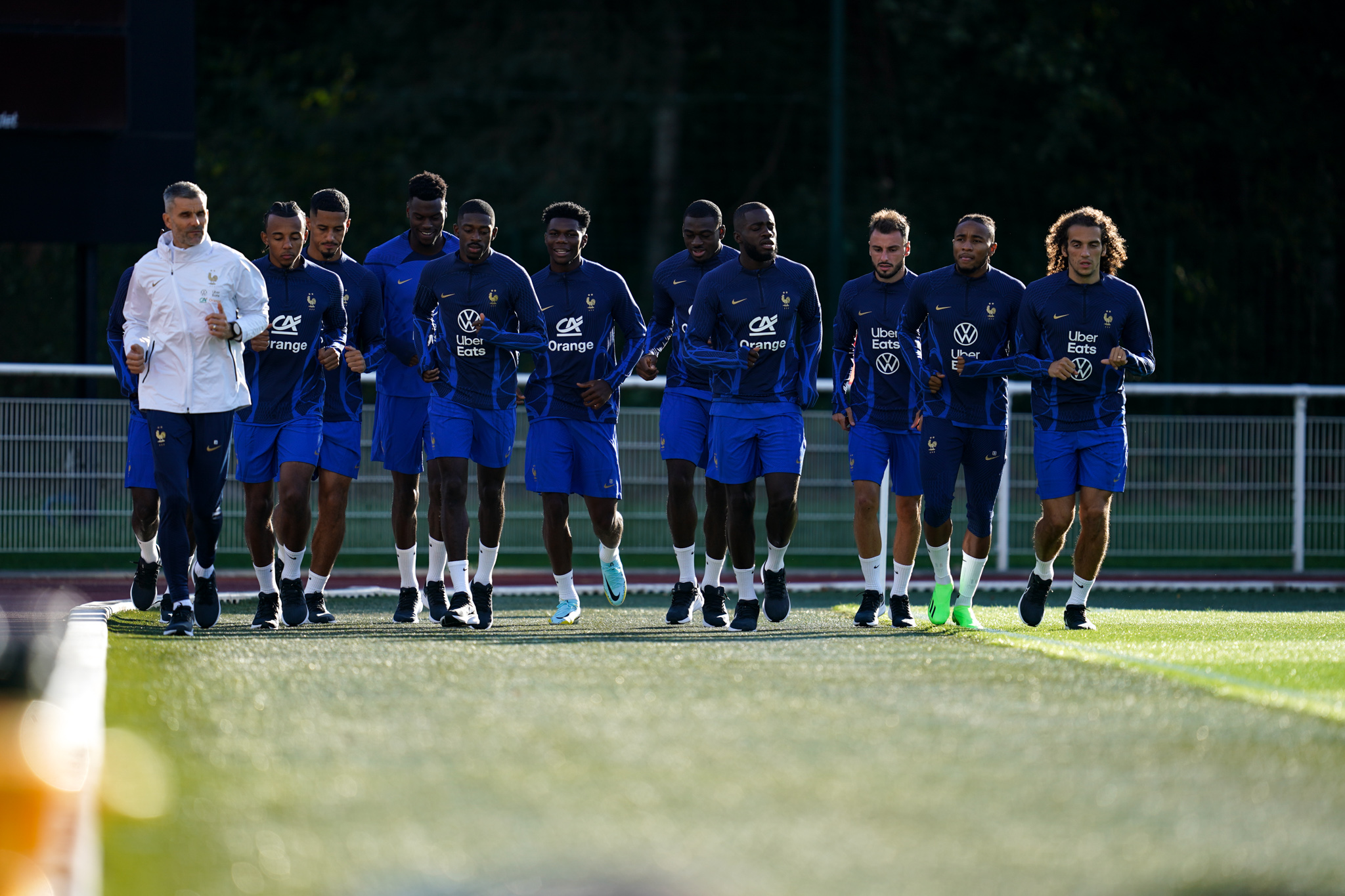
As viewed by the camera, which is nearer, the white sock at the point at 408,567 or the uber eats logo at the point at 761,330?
the uber eats logo at the point at 761,330

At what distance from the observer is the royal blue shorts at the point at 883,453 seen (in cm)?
934

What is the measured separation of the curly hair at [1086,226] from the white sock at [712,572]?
2308mm

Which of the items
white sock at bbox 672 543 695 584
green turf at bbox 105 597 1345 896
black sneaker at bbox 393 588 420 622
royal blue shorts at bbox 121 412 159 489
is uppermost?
royal blue shorts at bbox 121 412 159 489

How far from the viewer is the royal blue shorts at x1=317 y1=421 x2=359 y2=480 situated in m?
9.24

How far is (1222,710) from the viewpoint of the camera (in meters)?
5.91

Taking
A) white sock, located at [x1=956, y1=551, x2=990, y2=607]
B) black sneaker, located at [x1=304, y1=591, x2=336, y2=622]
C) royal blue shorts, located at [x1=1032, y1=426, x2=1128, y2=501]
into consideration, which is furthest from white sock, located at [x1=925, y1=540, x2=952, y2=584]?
black sneaker, located at [x1=304, y1=591, x2=336, y2=622]

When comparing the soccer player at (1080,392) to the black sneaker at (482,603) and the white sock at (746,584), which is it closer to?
the white sock at (746,584)

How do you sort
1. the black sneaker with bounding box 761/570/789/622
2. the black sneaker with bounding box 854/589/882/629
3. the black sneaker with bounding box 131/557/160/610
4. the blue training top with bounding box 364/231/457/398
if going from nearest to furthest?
the black sneaker with bounding box 761/570/789/622 → the black sneaker with bounding box 854/589/882/629 → the black sneaker with bounding box 131/557/160/610 → the blue training top with bounding box 364/231/457/398

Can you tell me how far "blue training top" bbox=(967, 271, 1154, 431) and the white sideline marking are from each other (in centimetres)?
470

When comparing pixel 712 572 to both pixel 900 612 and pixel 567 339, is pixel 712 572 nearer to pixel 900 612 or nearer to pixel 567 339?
pixel 900 612

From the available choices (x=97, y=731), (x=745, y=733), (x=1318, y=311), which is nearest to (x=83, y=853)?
(x=97, y=731)

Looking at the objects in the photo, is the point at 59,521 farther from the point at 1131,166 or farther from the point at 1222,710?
the point at 1131,166

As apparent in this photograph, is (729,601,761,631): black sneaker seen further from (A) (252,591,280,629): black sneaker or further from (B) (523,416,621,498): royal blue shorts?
(A) (252,591,280,629): black sneaker

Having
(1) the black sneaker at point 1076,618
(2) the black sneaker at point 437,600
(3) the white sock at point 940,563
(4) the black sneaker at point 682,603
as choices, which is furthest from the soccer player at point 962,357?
(2) the black sneaker at point 437,600
